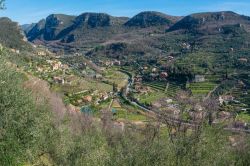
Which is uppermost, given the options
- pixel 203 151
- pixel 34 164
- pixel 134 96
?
pixel 203 151

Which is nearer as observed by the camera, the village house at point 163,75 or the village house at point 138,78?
the village house at point 163,75

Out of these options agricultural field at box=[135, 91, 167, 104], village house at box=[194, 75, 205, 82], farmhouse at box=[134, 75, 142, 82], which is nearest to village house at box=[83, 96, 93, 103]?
agricultural field at box=[135, 91, 167, 104]

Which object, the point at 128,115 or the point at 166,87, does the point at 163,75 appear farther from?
the point at 128,115

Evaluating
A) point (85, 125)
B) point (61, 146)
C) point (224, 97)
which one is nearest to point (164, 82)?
point (224, 97)

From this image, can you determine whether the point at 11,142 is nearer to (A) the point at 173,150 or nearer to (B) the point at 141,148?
(B) the point at 141,148

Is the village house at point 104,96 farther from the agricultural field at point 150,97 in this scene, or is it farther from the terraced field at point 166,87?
the terraced field at point 166,87

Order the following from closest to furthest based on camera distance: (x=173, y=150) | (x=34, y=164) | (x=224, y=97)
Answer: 1. (x=173, y=150)
2. (x=34, y=164)
3. (x=224, y=97)

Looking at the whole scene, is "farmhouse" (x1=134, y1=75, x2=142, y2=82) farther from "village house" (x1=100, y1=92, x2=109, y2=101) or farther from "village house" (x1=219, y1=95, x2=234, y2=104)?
"village house" (x1=219, y1=95, x2=234, y2=104)

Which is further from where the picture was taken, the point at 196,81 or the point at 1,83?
the point at 196,81

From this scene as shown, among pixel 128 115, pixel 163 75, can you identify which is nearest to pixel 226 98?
pixel 128 115

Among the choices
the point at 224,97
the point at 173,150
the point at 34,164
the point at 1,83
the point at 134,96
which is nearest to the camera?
the point at 1,83

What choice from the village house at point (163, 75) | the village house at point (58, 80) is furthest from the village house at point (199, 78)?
the village house at point (58, 80)
